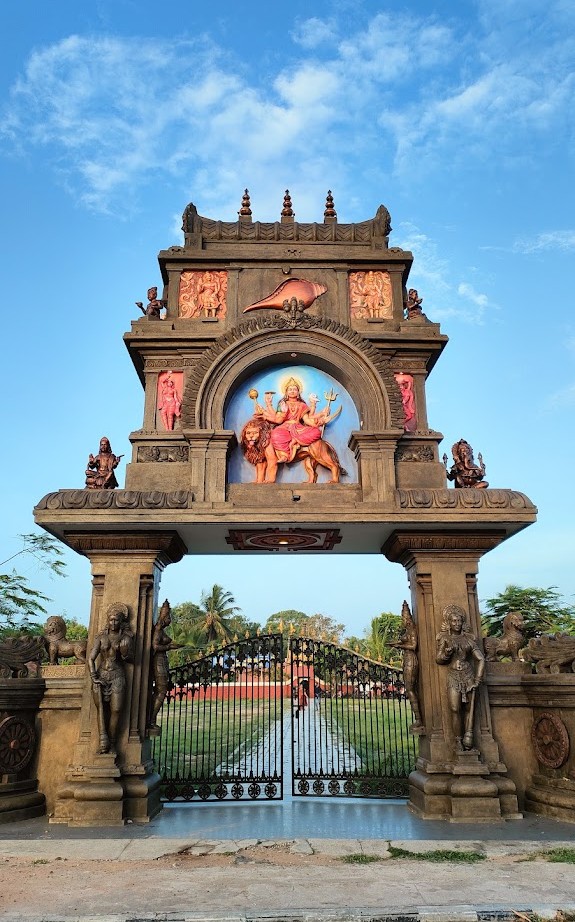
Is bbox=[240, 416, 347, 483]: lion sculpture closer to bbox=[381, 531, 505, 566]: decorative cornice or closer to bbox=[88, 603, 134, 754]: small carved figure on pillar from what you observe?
bbox=[381, 531, 505, 566]: decorative cornice

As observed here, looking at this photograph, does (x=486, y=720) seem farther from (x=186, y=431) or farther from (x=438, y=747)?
(x=186, y=431)

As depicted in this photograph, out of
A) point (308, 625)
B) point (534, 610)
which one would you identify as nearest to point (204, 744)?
point (308, 625)

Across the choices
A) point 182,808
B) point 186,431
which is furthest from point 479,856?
point 186,431

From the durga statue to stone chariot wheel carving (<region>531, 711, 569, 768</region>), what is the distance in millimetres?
4423

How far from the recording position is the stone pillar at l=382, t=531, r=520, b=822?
8883mm

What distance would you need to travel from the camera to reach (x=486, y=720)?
31.1 feet

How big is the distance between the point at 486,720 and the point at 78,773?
220 inches

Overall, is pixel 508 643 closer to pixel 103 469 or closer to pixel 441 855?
pixel 441 855

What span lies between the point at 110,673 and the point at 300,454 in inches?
164

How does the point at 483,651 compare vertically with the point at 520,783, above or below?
above

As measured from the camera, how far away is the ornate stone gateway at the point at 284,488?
9211 millimetres

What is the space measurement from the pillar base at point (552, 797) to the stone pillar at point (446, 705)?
0.38 meters

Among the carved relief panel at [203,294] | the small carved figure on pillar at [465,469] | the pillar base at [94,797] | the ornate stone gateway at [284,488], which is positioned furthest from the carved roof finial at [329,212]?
the pillar base at [94,797]

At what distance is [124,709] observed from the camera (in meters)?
Answer: 9.26
